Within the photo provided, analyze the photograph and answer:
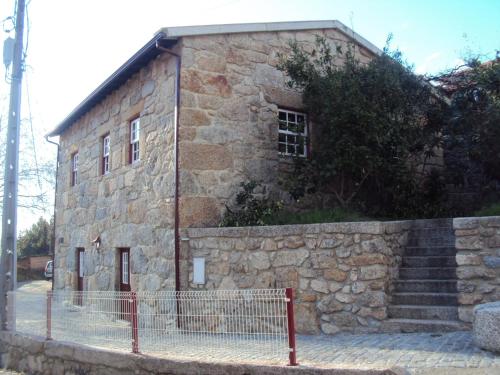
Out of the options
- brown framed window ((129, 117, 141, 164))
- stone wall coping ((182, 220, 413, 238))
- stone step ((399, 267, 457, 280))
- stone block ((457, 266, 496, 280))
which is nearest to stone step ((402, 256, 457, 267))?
stone step ((399, 267, 457, 280))

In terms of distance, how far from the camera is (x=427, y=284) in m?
6.67

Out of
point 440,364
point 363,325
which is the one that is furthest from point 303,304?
point 440,364

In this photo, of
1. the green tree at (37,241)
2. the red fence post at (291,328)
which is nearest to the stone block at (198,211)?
A: the red fence post at (291,328)

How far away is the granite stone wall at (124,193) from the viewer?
8.48 metres

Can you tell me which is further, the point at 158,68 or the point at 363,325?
the point at 158,68

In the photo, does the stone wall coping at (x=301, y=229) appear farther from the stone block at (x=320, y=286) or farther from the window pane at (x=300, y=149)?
the window pane at (x=300, y=149)

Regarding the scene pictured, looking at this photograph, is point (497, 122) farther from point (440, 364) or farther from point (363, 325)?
point (440, 364)

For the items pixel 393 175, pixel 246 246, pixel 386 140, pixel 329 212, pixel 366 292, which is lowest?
pixel 366 292

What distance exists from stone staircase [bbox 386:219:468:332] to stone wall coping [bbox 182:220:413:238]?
37 centimetres

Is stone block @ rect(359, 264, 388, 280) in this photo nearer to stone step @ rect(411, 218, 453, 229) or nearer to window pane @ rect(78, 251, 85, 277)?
stone step @ rect(411, 218, 453, 229)

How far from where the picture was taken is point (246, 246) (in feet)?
23.9

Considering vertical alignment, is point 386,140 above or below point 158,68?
below

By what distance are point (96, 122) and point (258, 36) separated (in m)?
4.75

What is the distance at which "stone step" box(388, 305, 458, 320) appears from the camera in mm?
6117
